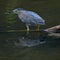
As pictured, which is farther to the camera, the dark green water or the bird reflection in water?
the bird reflection in water

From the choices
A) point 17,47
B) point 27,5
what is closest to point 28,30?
point 17,47

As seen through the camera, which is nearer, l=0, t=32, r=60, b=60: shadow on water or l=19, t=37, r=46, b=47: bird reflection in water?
l=0, t=32, r=60, b=60: shadow on water

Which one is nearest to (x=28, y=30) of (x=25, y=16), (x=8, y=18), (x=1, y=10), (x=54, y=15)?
(x=25, y=16)

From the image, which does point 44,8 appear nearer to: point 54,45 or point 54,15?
point 54,15

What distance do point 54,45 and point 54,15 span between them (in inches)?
44.3

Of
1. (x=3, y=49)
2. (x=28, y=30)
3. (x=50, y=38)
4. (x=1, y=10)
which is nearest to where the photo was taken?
(x=3, y=49)

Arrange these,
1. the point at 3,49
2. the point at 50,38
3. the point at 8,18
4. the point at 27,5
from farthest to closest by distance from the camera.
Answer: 1. the point at 27,5
2. the point at 8,18
3. the point at 50,38
4. the point at 3,49

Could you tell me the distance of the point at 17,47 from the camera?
4.59ft

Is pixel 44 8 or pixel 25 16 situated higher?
pixel 25 16

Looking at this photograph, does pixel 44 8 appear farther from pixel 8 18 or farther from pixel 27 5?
pixel 8 18

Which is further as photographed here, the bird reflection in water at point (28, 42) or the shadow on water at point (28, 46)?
the bird reflection in water at point (28, 42)

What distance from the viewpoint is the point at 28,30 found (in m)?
1.66

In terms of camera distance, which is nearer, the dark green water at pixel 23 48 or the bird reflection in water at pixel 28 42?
the dark green water at pixel 23 48

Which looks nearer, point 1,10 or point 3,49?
point 3,49
